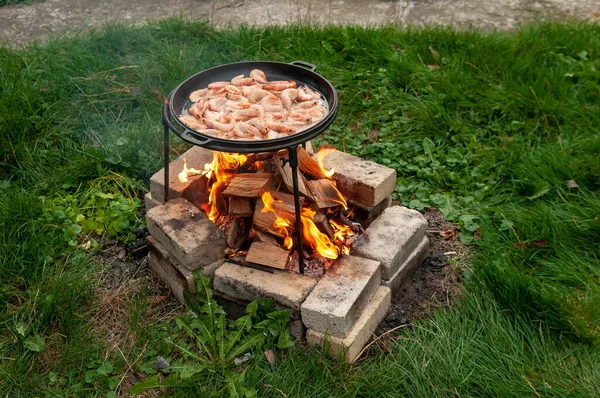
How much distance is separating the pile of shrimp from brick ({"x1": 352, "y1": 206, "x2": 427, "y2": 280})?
731 millimetres

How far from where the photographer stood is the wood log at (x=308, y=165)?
3.61 meters

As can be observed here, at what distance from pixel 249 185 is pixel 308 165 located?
0.39 m

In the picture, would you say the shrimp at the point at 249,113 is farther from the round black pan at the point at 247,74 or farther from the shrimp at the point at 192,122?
the round black pan at the point at 247,74

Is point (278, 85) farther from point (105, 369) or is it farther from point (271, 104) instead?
point (105, 369)

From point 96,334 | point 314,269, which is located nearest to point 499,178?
point 314,269

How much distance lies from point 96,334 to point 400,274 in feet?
5.45

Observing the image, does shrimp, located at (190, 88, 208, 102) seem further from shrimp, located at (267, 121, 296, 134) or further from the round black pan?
shrimp, located at (267, 121, 296, 134)

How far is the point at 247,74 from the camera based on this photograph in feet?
12.6

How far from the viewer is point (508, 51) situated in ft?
17.4

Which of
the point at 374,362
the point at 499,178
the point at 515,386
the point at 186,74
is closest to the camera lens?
the point at 515,386

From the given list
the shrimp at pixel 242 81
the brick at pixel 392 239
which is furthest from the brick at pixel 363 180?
the shrimp at pixel 242 81

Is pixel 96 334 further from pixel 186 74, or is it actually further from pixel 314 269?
pixel 186 74

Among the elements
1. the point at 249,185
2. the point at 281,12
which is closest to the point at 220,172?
the point at 249,185

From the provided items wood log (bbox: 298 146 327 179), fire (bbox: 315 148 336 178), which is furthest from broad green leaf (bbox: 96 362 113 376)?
fire (bbox: 315 148 336 178)
